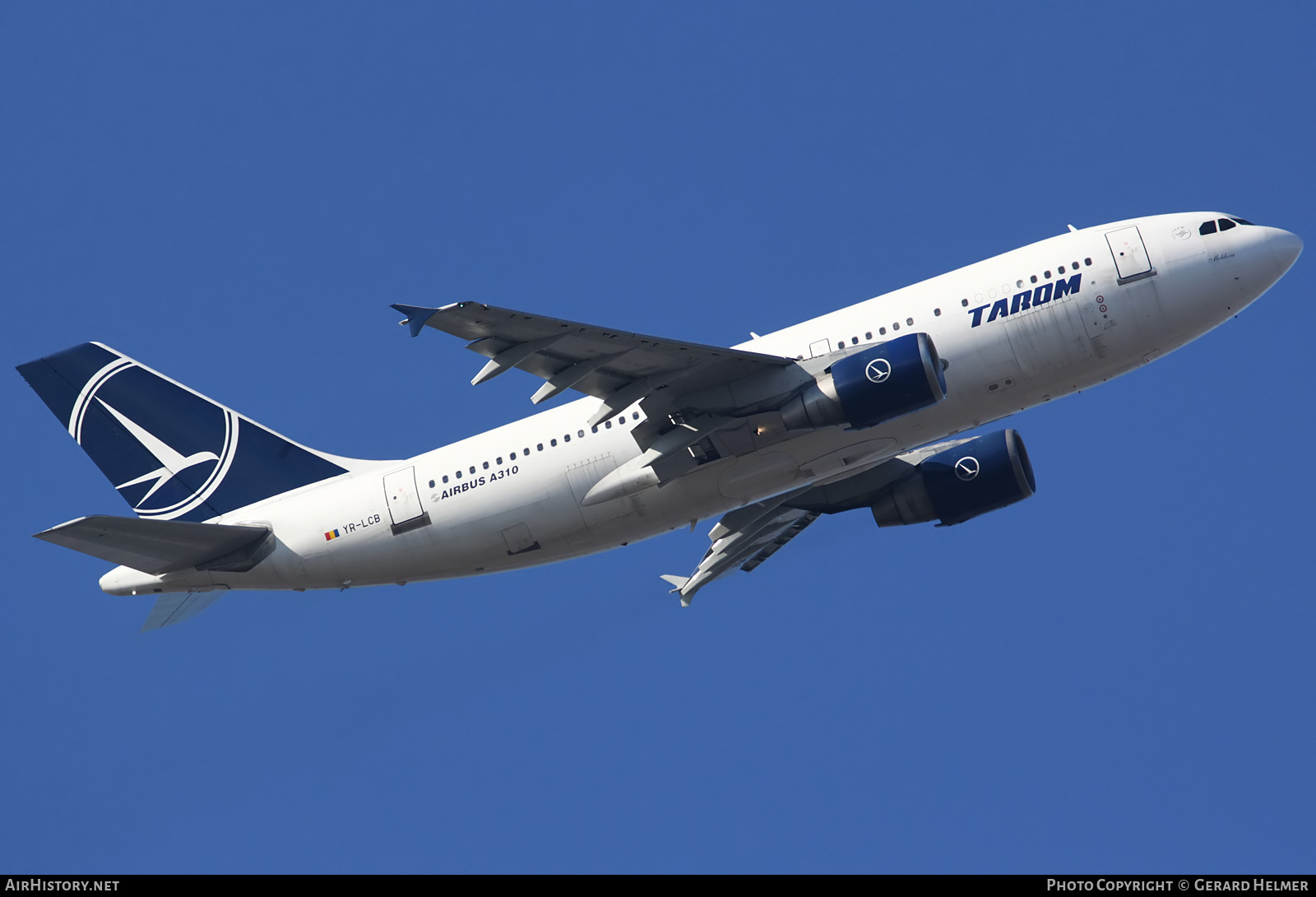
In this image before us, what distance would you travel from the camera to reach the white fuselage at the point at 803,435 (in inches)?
1316

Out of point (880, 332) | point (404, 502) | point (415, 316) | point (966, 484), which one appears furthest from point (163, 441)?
point (966, 484)

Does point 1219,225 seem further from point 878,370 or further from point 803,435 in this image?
point 803,435

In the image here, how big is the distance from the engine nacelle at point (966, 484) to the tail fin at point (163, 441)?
49.5ft

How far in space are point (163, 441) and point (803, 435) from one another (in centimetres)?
1746

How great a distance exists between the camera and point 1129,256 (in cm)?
3375

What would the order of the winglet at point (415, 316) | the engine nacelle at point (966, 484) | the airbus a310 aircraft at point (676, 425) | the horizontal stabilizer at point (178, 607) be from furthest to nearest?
1. the engine nacelle at point (966, 484)
2. the horizontal stabilizer at point (178, 607)
3. the airbus a310 aircraft at point (676, 425)
4. the winglet at point (415, 316)

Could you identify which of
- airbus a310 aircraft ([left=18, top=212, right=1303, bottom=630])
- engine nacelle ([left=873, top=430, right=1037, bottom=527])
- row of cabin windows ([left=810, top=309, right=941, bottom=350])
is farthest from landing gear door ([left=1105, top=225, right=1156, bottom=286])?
engine nacelle ([left=873, top=430, right=1037, bottom=527])

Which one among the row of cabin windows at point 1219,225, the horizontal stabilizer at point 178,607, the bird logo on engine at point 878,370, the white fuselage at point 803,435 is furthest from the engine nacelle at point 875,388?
the horizontal stabilizer at point 178,607

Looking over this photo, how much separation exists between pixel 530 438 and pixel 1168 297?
615 inches

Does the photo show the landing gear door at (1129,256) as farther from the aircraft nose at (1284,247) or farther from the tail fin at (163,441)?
the tail fin at (163,441)

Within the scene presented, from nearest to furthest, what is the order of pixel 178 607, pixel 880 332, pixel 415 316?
pixel 415 316 → pixel 880 332 → pixel 178 607

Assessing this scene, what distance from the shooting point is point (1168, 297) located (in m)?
33.6

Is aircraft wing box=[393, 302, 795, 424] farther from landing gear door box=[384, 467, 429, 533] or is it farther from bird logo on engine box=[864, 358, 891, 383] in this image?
landing gear door box=[384, 467, 429, 533]
